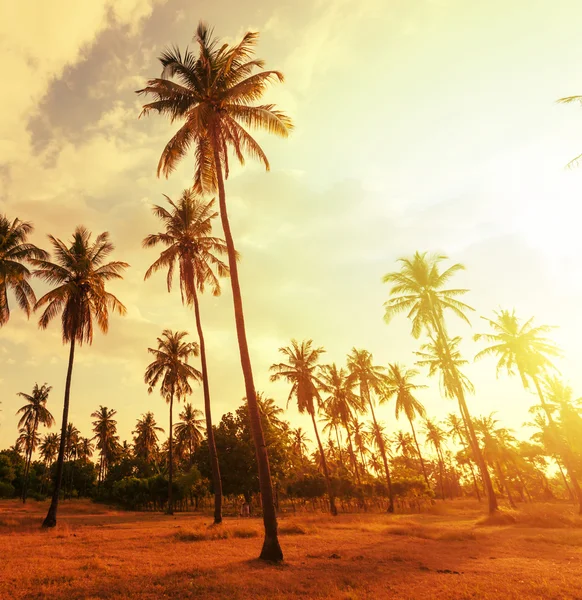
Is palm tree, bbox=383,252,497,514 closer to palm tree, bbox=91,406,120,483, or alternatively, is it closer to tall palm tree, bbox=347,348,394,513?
tall palm tree, bbox=347,348,394,513

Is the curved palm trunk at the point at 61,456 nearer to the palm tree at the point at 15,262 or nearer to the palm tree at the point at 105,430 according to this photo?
the palm tree at the point at 15,262

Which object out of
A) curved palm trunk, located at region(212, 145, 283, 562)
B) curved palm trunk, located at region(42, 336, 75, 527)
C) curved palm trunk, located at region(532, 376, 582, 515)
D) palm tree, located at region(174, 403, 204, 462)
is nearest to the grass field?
curved palm trunk, located at region(212, 145, 283, 562)

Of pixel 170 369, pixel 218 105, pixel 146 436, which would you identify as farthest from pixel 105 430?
pixel 218 105

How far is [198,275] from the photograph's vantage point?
79.9ft

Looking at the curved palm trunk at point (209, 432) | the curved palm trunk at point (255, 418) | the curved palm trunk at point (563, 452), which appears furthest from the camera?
the curved palm trunk at point (563, 452)

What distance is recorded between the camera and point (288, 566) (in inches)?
390

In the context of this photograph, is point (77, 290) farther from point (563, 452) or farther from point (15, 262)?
point (563, 452)

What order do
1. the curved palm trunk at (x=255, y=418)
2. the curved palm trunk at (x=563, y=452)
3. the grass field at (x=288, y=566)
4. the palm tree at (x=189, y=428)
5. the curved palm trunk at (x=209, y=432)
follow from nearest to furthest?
1. the grass field at (x=288, y=566)
2. the curved palm trunk at (x=255, y=418)
3. the curved palm trunk at (x=209, y=432)
4. the curved palm trunk at (x=563, y=452)
5. the palm tree at (x=189, y=428)

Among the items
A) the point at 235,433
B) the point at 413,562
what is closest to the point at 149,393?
the point at 235,433

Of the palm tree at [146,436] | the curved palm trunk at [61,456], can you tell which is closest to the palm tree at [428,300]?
the curved palm trunk at [61,456]

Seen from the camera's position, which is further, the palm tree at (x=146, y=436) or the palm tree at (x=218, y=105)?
the palm tree at (x=146, y=436)

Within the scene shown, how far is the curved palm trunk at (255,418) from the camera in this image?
10.7 m

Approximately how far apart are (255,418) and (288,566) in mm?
4134

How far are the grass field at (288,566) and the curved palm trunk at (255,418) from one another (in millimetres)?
642
